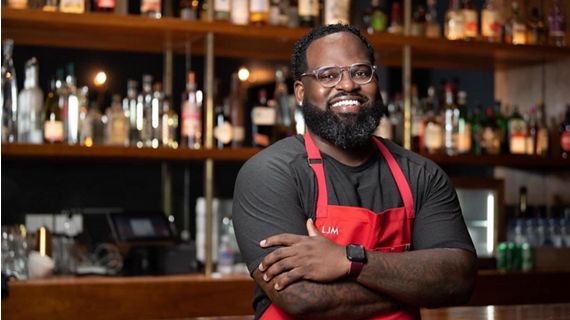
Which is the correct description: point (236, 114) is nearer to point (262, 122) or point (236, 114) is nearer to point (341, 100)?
point (262, 122)

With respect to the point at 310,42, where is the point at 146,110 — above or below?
below

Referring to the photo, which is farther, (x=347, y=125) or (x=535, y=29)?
(x=535, y=29)

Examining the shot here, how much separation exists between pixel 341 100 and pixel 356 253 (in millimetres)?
335

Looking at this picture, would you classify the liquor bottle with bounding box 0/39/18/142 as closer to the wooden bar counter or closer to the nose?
the wooden bar counter

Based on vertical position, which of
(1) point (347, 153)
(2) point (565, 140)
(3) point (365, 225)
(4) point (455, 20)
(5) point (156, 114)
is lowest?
(2) point (565, 140)

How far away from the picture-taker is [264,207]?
2.04 metres

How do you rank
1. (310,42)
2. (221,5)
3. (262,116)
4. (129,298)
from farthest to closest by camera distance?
(262,116) → (221,5) → (129,298) → (310,42)

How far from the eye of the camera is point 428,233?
6.88 ft

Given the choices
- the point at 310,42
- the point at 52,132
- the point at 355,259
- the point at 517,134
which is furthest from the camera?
the point at 517,134

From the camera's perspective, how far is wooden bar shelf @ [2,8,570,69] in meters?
3.87

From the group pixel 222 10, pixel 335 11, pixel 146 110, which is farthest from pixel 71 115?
pixel 335 11

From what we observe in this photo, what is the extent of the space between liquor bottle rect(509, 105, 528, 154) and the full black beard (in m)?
2.69

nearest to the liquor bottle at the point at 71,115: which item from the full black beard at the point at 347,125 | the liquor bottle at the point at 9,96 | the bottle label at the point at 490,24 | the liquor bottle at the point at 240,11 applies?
the liquor bottle at the point at 9,96

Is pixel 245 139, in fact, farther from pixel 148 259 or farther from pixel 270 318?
pixel 270 318
